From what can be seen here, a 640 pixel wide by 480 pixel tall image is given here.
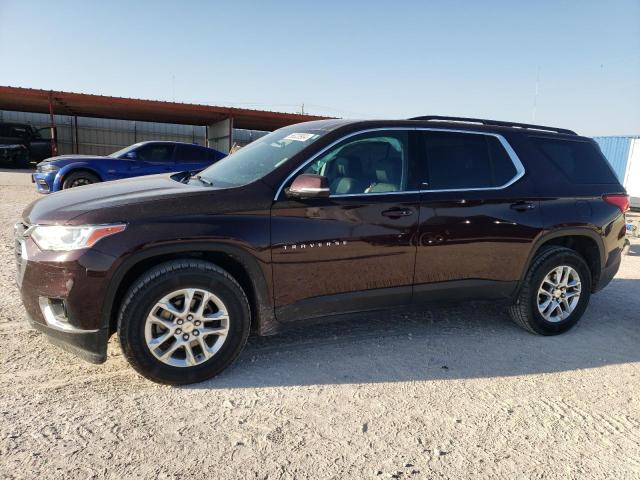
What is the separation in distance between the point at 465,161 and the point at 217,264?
2161 millimetres

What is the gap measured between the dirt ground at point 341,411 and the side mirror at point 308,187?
1247mm

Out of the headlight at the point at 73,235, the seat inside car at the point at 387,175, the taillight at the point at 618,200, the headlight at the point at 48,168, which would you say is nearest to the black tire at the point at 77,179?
the headlight at the point at 48,168

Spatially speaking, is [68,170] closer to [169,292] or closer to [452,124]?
[169,292]

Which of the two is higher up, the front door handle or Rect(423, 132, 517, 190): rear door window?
Rect(423, 132, 517, 190): rear door window

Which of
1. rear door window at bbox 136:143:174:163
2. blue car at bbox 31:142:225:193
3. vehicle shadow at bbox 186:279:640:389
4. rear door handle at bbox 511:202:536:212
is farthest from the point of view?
rear door window at bbox 136:143:174:163

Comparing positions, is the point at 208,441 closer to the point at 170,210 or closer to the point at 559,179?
the point at 170,210

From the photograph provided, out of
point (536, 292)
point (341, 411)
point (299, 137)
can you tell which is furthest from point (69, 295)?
point (536, 292)

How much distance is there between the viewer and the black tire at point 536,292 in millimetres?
4121

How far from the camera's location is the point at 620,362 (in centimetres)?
380

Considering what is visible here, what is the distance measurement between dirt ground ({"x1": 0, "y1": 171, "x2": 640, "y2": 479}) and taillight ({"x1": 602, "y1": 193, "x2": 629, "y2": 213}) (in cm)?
130

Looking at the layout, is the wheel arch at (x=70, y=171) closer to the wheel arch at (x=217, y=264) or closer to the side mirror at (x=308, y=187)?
the wheel arch at (x=217, y=264)

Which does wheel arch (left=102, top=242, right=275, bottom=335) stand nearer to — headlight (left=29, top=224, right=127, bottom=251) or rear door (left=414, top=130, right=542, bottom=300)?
headlight (left=29, top=224, right=127, bottom=251)

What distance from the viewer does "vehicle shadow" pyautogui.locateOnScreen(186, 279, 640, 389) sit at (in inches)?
130

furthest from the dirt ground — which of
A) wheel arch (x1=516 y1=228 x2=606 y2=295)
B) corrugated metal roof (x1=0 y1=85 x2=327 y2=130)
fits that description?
corrugated metal roof (x1=0 y1=85 x2=327 y2=130)
